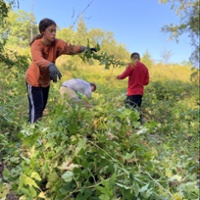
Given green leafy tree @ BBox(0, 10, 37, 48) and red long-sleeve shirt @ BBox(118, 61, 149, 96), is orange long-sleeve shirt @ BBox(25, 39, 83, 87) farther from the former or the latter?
red long-sleeve shirt @ BBox(118, 61, 149, 96)

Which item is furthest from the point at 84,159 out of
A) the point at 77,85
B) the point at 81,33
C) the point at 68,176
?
the point at 77,85

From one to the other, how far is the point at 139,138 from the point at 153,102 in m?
6.75

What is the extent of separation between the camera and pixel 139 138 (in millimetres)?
2064

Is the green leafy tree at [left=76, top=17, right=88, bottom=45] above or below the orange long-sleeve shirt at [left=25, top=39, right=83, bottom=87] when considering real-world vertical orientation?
above

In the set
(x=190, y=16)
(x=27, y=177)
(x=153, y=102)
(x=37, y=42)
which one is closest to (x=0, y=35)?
(x=37, y=42)

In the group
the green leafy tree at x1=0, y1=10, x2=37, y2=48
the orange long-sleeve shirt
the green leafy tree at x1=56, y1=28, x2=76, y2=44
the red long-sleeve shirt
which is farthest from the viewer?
Result: the red long-sleeve shirt

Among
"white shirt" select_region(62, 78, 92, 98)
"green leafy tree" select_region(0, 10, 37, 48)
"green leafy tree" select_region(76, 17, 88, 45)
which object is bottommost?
"white shirt" select_region(62, 78, 92, 98)

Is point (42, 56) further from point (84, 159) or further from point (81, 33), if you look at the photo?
point (84, 159)

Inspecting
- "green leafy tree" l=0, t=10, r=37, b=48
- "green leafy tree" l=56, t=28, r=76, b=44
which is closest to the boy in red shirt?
"green leafy tree" l=0, t=10, r=37, b=48

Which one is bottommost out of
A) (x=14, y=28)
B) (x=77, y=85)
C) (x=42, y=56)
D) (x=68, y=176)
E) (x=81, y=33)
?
(x=68, y=176)

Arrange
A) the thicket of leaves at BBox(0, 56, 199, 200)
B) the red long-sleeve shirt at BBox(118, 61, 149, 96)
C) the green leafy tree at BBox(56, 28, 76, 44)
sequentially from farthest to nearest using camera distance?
the red long-sleeve shirt at BBox(118, 61, 149, 96)
the green leafy tree at BBox(56, 28, 76, 44)
the thicket of leaves at BBox(0, 56, 199, 200)

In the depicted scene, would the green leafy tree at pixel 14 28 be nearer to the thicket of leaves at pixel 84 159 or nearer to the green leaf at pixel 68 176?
the thicket of leaves at pixel 84 159

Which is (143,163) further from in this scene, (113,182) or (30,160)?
(30,160)

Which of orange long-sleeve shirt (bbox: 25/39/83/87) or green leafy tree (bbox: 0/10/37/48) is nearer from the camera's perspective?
orange long-sleeve shirt (bbox: 25/39/83/87)
